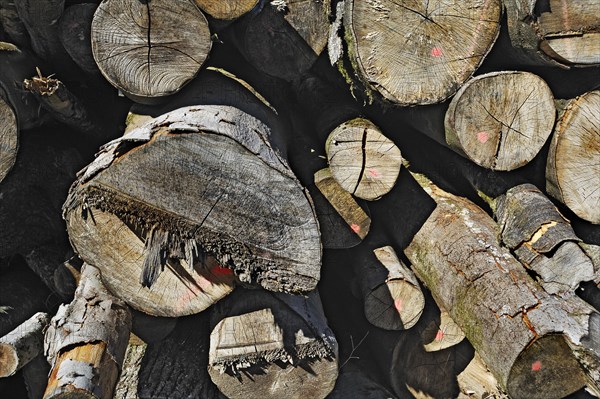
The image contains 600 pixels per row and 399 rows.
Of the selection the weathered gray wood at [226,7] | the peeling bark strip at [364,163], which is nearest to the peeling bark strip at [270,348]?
the peeling bark strip at [364,163]

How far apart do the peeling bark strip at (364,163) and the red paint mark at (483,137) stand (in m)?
0.37

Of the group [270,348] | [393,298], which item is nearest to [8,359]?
[270,348]

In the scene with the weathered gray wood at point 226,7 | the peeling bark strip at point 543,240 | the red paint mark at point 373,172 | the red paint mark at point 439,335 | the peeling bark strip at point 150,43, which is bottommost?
the red paint mark at point 439,335

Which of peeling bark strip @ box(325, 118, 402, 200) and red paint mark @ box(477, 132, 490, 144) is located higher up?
red paint mark @ box(477, 132, 490, 144)

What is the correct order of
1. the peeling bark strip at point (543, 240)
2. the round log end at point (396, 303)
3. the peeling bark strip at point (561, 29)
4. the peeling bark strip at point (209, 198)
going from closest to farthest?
1. the peeling bark strip at point (209, 198)
2. the peeling bark strip at point (543, 240)
3. the peeling bark strip at point (561, 29)
4. the round log end at point (396, 303)

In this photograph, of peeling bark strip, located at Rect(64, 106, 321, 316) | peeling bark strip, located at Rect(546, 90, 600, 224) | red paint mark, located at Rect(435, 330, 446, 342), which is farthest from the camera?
red paint mark, located at Rect(435, 330, 446, 342)

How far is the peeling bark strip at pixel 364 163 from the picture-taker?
8.41 ft

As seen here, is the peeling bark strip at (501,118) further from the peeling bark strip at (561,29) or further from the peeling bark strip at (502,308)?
the peeling bark strip at (502,308)

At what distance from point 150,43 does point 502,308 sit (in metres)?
1.90

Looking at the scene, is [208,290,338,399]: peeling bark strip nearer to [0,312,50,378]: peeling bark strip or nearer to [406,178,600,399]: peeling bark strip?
[406,178,600,399]: peeling bark strip

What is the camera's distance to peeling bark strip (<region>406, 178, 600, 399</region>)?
2129 mm

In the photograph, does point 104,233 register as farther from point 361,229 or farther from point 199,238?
point 361,229

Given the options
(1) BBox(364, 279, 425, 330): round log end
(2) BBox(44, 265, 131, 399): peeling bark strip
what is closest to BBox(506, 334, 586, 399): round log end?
(1) BBox(364, 279, 425, 330): round log end

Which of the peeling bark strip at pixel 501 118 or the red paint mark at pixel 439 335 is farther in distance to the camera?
the red paint mark at pixel 439 335
